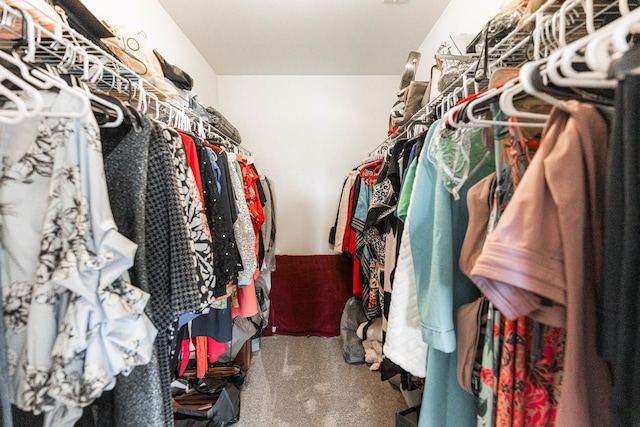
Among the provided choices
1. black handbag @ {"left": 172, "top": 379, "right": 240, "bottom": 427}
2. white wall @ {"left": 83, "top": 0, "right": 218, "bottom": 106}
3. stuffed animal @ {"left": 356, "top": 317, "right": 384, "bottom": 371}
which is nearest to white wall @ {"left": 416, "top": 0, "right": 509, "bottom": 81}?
white wall @ {"left": 83, "top": 0, "right": 218, "bottom": 106}

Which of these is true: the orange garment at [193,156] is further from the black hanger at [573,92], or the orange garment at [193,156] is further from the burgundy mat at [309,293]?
the burgundy mat at [309,293]

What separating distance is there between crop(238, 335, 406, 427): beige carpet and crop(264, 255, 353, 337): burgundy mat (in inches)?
10.7

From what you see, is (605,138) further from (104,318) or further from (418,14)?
(418,14)

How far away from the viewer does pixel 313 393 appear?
174 centimetres

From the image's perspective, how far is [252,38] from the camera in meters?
2.06

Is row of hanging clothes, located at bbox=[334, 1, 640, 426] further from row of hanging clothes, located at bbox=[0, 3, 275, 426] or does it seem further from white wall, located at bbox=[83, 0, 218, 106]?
white wall, located at bbox=[83, 0, 218, 106]

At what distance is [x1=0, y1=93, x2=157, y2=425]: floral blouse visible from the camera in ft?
1.59

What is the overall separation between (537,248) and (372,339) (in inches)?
66.4

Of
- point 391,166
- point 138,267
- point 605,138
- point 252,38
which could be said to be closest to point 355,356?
point 391,166

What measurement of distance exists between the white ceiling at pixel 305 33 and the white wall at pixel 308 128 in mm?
115

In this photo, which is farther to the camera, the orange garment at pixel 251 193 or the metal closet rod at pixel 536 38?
the orange garment at pixel 251 193

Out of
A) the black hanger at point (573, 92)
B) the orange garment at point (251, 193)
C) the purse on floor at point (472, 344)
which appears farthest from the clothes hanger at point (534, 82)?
the orange garment at point (251, 193)

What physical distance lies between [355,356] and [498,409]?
1.61m

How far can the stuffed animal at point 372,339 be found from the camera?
6.24 ft
